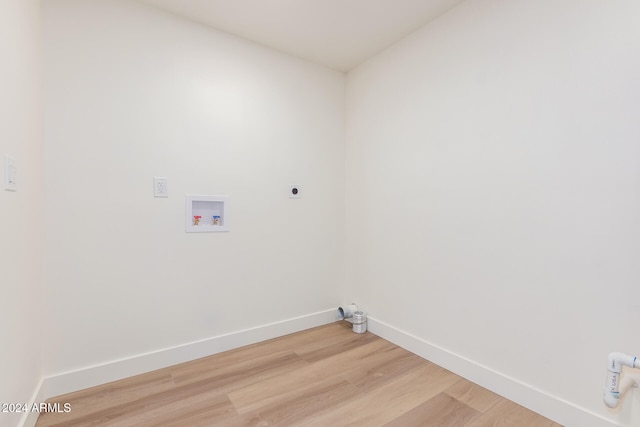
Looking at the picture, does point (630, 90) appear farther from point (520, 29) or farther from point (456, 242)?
point (456, 242)

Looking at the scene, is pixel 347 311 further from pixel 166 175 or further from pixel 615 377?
pixel 166 175

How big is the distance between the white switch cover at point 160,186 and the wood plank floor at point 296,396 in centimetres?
118

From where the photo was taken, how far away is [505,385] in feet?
5.48

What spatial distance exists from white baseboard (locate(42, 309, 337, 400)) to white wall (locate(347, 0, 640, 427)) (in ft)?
2.95

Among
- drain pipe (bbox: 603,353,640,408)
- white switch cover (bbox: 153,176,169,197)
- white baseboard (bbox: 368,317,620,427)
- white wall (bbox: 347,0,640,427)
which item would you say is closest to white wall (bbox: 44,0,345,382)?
white switch cover (bbox: 153,176,169,197)

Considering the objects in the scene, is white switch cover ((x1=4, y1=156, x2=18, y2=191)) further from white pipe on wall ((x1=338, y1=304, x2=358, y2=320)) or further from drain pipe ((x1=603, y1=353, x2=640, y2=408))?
drain pipe ((x1=603, y1=353, x2=640, y2=408))

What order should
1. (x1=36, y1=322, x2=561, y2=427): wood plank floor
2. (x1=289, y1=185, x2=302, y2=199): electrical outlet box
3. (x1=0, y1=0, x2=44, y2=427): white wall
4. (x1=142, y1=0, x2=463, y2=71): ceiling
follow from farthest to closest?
(x1=289, y1=185, x2=302, y2=199): electrical outlet box, (x1=142, y1=0, x2=463, y2=71): ceiling, (x1=36, y1=322, x2=561, y2=427): wood plank floor, (x1=0, y1=0, x2=44, y2=427): white wall

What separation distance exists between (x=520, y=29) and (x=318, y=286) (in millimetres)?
2317

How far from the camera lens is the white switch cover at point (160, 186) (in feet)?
6.34

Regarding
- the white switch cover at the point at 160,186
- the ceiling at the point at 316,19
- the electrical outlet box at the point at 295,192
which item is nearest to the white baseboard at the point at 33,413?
the white switch cover at the point at 160,186

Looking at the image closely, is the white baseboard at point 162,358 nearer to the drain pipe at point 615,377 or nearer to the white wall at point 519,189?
the white wall at point 519,189

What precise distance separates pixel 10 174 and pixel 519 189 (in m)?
2.43

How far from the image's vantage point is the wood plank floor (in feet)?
4.89

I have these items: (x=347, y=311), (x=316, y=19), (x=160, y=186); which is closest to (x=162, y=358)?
(x=160, y=186)
